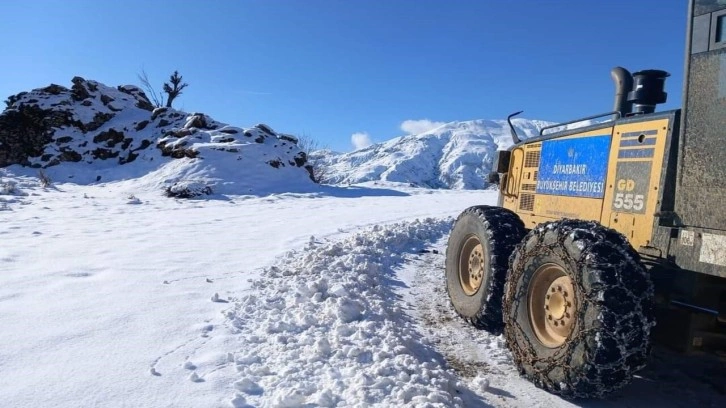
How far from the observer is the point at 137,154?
2025 centimetres

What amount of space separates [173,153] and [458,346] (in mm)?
17015

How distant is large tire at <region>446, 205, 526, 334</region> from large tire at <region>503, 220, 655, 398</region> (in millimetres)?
815

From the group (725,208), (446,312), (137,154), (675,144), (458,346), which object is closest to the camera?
(725,208)

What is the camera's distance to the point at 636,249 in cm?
334

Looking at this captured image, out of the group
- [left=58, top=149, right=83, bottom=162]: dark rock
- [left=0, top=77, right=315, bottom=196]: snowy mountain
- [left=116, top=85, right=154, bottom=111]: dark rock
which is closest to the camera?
[left=0, top=77, right=315, bottom=196]: snowy mountain

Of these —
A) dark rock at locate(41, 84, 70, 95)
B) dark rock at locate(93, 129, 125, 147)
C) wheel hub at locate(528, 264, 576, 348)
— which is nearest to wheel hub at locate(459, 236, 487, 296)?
wheel hub at locate(528, 264, 576, 348)

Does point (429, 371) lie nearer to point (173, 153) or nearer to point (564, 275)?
point (564, 275)

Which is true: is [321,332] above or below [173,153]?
below

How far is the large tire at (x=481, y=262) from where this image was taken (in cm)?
446

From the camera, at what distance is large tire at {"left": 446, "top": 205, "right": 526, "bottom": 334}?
4461mm

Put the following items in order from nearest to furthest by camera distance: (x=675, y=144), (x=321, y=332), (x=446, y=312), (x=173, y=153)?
(x=675, y=144), (x=321, y=332), (x=446, y=312), (x=173, y=153)

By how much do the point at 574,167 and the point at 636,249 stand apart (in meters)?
1.18

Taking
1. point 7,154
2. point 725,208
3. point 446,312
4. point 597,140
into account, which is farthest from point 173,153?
point 725,208

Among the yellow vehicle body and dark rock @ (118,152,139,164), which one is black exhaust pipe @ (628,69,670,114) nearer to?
the yellow vehicle body
